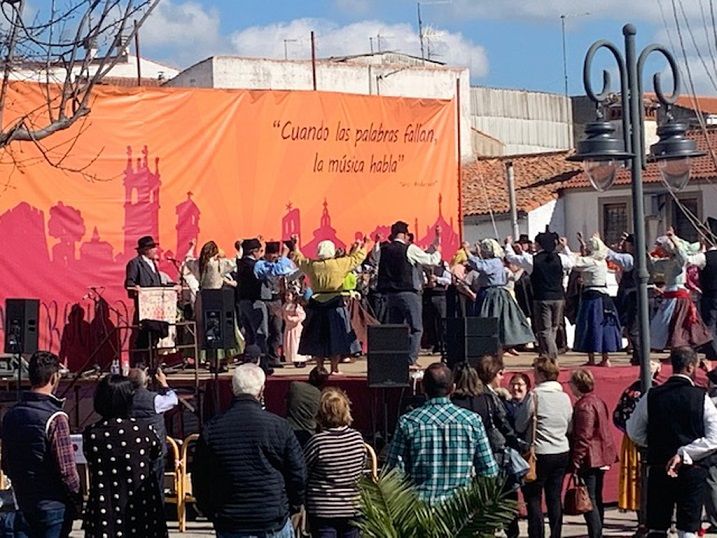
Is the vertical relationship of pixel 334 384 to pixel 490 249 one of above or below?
below

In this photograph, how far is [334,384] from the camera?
15.5 meters

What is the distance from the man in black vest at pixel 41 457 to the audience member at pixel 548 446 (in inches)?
149

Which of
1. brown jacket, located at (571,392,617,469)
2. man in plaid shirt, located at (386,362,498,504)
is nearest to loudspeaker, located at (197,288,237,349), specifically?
brown jacket, located at (571,392,617,469)

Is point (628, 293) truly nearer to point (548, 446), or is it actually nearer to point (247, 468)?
point (548, 446)

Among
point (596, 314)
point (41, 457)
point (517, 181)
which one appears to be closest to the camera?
point (41, 457)

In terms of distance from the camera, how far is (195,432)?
1669 centimetres

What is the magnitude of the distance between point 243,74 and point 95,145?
24.2 metres

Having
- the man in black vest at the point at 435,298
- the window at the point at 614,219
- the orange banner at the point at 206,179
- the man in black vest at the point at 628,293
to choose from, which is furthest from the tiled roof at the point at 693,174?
the man in black vest at the point at 628,293

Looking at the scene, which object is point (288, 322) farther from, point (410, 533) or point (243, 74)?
point (243, 74)

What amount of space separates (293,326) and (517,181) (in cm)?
2774

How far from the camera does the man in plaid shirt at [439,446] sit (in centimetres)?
828

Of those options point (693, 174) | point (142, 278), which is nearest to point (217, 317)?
point (142, 278)

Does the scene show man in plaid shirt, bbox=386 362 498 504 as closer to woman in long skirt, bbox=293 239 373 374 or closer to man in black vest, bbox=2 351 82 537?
man in black vest, bbox=2 351 82 537

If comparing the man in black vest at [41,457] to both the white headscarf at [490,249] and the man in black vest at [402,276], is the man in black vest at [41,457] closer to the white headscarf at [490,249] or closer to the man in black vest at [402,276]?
the man in black vest at [402,276]
